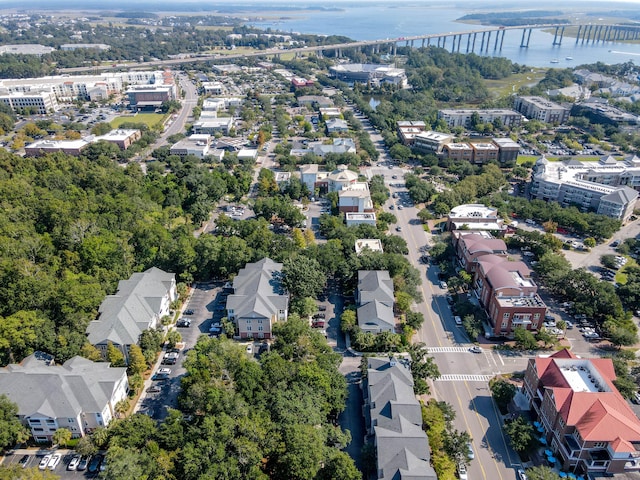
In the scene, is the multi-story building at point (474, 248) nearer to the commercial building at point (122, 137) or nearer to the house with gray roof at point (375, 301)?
the house with gray roof at point (375, 301)

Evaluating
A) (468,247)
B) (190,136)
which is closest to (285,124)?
(190,136)

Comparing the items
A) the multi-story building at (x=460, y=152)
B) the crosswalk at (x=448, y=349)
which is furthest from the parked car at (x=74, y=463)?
the multi-story building at (x=460, y=152)

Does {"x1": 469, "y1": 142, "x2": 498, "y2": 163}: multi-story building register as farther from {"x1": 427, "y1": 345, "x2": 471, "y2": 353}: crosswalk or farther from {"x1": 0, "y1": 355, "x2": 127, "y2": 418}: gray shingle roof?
{"x1": 0, "y1": 355, "x2": 127, "y2": 418}: gray shingle roof

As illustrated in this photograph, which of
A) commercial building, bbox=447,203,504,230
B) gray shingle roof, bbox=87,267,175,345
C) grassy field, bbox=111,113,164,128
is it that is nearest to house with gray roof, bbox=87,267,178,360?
gray shingle roof, bbox=87,267,175,345

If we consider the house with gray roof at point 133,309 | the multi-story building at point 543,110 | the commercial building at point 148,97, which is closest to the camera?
the house with gray roof at point 133,309

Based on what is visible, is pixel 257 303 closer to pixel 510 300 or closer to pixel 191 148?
pixel 510 300
